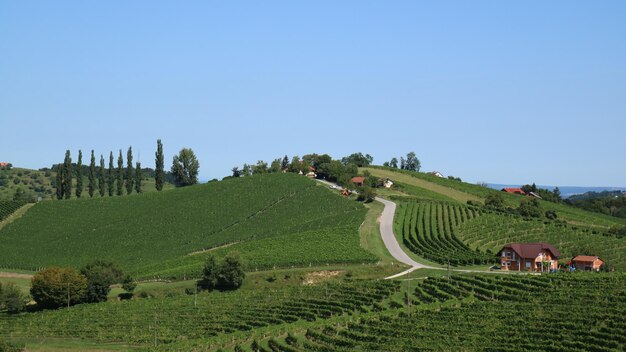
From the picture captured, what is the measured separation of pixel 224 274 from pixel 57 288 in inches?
748

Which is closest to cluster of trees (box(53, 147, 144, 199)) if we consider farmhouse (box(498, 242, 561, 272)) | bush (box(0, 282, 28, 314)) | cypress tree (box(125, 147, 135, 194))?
cypress tree (box(125, 147, 135, 194))

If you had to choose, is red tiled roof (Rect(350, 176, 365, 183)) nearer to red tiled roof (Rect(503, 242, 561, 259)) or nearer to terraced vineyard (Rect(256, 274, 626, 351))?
red tiled roof (Rect(503, 242, 561, 259))

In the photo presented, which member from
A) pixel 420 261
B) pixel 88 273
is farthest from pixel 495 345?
pixel 88 273

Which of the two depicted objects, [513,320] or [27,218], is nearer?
[513,320]

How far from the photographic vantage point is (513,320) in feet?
209

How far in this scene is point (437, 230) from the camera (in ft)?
410

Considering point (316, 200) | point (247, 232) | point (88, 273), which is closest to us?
point (88, 273)

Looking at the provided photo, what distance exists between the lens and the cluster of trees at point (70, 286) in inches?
3720

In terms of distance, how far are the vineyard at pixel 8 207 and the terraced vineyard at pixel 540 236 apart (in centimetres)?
8361

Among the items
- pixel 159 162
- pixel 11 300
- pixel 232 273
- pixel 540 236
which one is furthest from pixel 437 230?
pixel 159 162

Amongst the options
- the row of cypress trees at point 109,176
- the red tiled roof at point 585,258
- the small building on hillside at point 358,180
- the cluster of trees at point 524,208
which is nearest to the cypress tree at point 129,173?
the row of cypress trees at point 109,176

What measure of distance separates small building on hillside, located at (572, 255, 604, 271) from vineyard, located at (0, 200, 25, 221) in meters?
102

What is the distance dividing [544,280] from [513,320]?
A: 1489 centimetres

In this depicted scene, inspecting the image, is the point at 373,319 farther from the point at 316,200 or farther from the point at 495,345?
the point at 316,200
